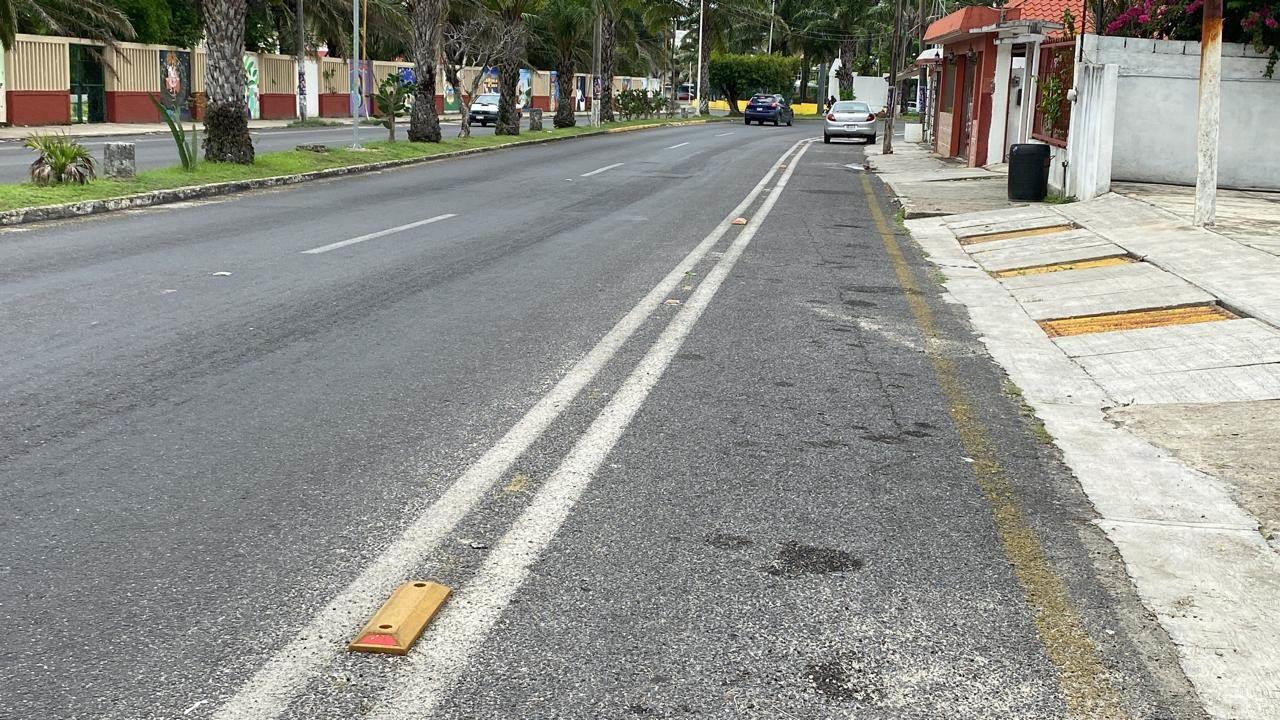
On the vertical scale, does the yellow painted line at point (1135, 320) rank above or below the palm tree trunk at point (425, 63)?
below

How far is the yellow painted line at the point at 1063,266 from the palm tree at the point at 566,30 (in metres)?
31.2

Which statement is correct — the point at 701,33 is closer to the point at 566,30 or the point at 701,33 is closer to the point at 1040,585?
the point at 566,30

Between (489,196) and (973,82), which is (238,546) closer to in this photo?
(489,196)

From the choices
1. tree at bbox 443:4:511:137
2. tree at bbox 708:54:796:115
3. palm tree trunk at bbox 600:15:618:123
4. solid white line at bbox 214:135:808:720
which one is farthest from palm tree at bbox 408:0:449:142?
tree at bbox 708:54:796:115

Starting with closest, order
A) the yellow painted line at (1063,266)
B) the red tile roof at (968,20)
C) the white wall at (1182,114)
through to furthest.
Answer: the yellow painted line at (1063,266) → the white wall at (1182,114) → the red tile roof at (968,20)

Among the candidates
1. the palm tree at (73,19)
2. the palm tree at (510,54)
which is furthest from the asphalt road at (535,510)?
the palm tree at (73,19)

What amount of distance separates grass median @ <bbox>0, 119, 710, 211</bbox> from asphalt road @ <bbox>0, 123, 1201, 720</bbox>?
6042mm

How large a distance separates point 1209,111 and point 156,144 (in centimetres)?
2393

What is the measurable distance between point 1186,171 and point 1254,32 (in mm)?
2263

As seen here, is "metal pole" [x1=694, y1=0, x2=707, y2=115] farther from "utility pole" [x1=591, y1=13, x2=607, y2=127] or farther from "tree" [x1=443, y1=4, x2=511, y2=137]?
"tree" [x1=443, y1=4, x2=511, y2=137]

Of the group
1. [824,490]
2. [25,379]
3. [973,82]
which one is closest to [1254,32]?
[973,82]

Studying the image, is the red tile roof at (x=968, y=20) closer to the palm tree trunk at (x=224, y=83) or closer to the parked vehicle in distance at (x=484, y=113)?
the palm tree trunk at (x=224, y=83)

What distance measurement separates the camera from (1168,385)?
7719 mm

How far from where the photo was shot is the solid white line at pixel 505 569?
348cm
